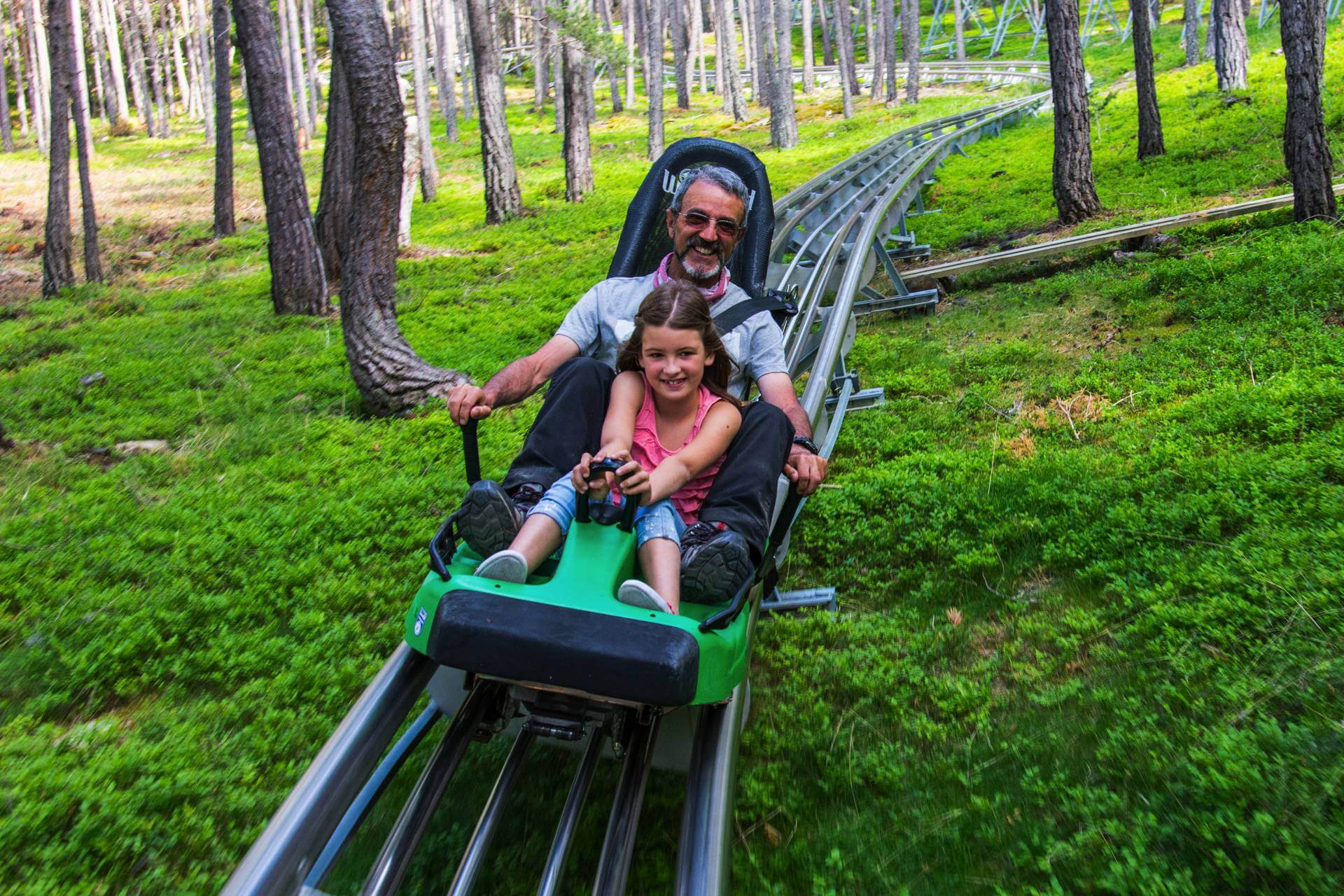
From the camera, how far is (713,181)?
12.0ft

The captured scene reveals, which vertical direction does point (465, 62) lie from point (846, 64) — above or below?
above

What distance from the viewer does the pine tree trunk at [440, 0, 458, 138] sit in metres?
26.4

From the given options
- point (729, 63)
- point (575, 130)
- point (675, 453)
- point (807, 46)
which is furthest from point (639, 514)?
point (807, 46)

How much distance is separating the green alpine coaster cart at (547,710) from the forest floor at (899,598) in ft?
1.04

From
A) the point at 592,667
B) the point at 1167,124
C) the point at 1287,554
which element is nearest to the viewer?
the point at 592,667

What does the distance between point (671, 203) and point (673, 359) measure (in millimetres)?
1450

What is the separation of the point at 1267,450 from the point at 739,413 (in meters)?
2.65

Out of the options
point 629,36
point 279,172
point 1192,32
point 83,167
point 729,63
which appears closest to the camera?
point 279,172

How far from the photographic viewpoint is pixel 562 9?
55.7 ft

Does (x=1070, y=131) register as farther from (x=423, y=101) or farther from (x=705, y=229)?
(x=423, y=101)

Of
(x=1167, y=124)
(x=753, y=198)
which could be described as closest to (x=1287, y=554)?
(x=753, y=198)

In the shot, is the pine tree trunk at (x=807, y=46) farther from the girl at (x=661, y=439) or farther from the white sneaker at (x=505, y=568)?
the white sneaker at (x=505, y=568)

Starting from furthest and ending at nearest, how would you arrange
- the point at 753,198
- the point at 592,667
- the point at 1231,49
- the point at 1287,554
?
the point at 1231,49 < the point at 753,198 < the point at 1287,554 < the point at 592,667

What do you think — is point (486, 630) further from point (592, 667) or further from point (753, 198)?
point (753, 198)
